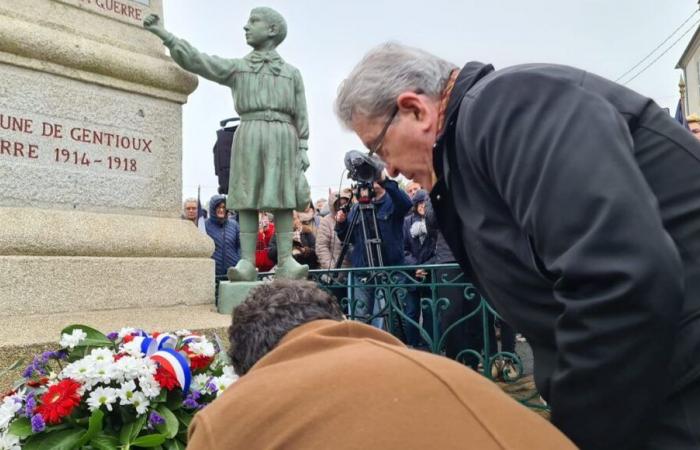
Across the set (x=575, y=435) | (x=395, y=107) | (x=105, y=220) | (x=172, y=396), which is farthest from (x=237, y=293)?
(x=575, y=435)

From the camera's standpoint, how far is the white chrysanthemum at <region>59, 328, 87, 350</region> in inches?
101

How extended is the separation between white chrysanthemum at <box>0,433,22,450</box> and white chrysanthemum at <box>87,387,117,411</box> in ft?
0.80

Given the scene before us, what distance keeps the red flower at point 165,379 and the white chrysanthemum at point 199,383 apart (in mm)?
134

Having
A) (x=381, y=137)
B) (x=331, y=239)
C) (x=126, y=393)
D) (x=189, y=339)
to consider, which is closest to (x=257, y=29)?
(x=331, y=239)

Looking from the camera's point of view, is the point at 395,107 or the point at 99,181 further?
the point at 99,181

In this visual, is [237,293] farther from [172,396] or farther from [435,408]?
[435,408]

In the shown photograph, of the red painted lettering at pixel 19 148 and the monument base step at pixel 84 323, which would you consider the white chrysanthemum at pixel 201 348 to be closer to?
the monument base step at pixel 84 323

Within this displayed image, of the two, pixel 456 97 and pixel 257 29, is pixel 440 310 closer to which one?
pixel 257 29

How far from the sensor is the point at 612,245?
1136 mm

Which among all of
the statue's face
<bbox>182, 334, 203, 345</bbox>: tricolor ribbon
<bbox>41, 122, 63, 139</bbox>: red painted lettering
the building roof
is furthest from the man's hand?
the building roof

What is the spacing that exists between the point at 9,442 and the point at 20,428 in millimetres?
55

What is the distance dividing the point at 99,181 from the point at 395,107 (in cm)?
298

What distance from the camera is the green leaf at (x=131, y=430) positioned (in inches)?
89.0

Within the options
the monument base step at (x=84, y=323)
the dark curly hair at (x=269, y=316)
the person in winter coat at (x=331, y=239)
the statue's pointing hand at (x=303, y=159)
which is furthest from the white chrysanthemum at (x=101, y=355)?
the person in winter coat at (x=331, y=239)
